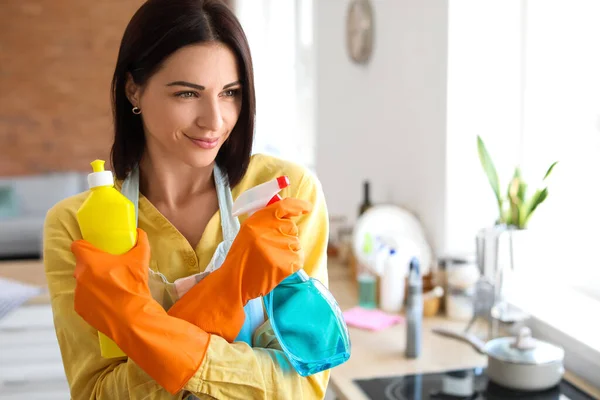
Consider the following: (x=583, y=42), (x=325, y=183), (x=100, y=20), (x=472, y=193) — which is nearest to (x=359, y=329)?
(x=472, y=193)

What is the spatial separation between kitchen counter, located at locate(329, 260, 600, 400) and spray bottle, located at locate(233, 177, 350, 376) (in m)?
0.51

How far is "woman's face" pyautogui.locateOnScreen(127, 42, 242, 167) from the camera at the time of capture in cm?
96

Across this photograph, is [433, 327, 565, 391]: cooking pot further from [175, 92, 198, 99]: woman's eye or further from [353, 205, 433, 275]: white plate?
[175, 92, 198, 99]: woman's eye

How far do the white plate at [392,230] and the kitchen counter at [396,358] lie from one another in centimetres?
26

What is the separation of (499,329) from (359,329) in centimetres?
38

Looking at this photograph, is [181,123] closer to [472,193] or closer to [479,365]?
[479,365]

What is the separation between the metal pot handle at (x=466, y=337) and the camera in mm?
1655

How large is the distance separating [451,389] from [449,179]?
75 cm

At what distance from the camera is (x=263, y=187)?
0.91 meters

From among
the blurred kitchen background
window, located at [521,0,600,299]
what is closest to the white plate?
the blurred kitchen background

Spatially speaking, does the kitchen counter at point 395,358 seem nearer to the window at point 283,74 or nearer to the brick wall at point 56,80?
the window at point 283,74

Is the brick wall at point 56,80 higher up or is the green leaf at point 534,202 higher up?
the brick wall at point 56,80

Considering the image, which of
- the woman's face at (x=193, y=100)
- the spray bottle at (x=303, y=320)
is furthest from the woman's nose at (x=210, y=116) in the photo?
the spray bottle at (x=303, y=320)

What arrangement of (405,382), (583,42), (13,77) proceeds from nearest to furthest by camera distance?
(405,382) < (583,42) < (13,77)
